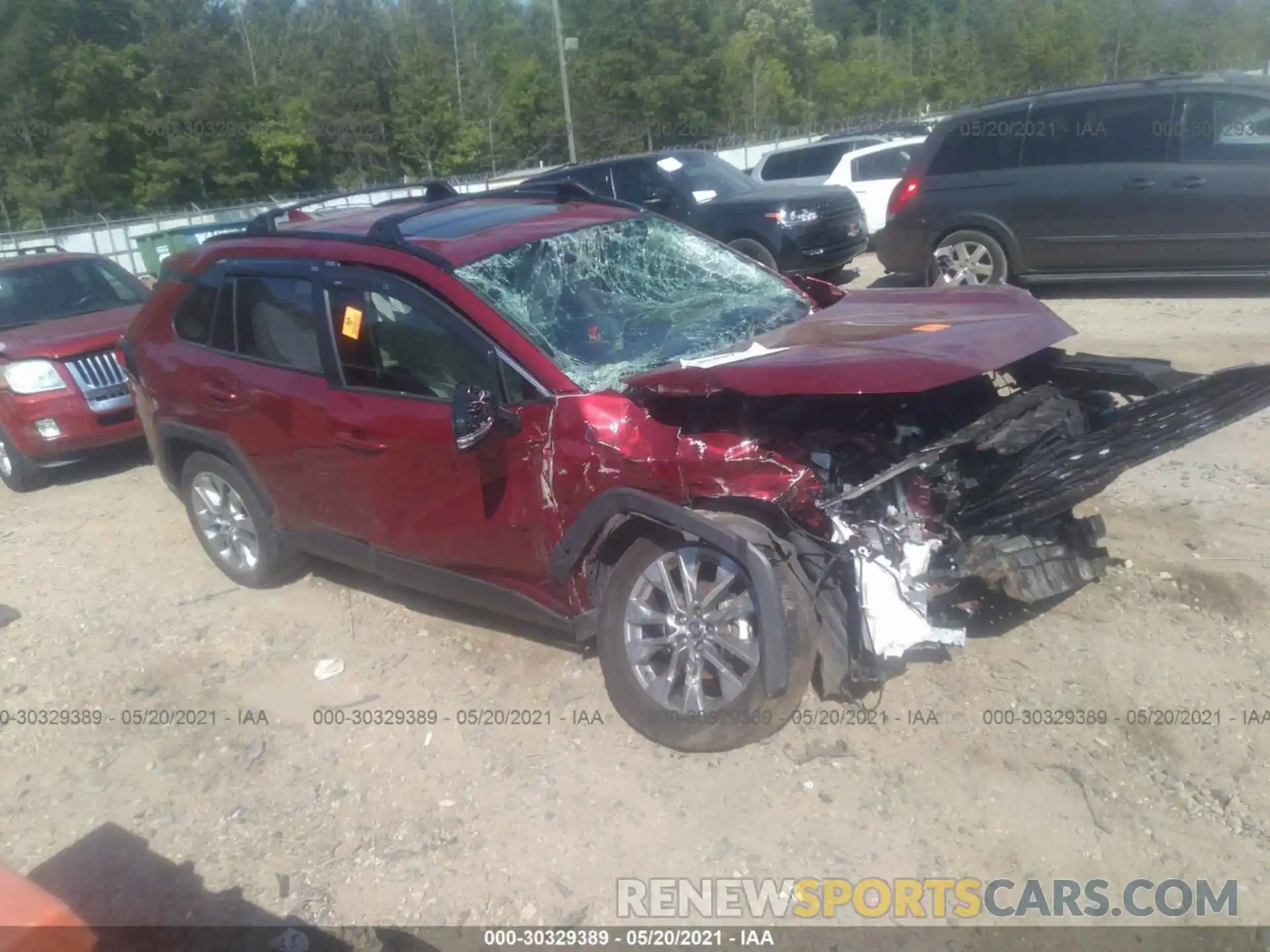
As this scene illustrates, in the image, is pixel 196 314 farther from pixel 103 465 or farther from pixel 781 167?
pixel 781 167

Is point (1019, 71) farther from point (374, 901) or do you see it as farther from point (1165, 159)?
point (374, 901)

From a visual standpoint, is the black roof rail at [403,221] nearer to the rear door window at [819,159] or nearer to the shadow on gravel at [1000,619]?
the shadow on gravel at [1000,619]

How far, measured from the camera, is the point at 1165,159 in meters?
8.61

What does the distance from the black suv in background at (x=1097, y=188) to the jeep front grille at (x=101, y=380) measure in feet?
23.1

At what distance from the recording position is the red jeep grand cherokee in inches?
281

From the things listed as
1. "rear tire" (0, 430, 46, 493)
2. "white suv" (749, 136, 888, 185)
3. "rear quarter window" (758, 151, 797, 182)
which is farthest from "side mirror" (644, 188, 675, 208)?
"rear tire" (0, 430, 46, 493)

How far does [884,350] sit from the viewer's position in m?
3.36

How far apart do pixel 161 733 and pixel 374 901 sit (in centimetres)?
156

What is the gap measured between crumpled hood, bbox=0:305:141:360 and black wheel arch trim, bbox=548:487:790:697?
4965 millimetres

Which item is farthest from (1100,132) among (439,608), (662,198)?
(439,608)

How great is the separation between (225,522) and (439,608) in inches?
53.3

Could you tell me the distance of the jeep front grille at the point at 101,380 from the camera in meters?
7.22

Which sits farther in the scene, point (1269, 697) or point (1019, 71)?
point (1019, 71)

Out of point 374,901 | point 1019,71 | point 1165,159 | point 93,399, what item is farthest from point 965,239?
point 1019,71
